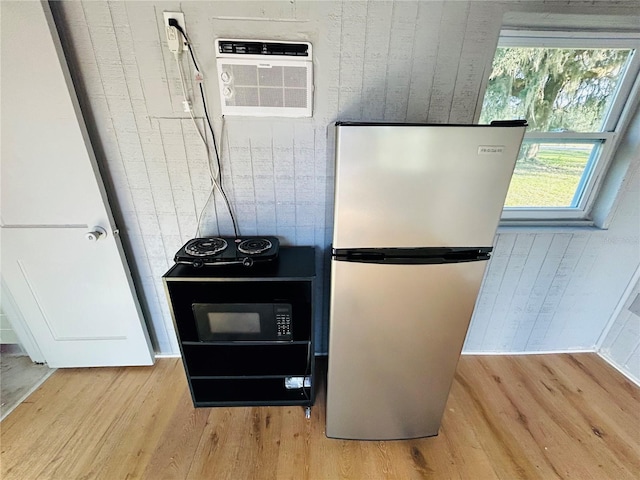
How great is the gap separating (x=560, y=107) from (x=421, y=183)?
1.22 m

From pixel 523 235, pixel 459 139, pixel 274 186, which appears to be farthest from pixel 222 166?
pixel 523 235

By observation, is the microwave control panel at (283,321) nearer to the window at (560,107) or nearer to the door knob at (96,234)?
the door knob at (96,234)

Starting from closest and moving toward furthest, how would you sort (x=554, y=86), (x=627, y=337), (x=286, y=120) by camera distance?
(x=286, y=120) < (x=554, y=86) < (x=627, y=337)

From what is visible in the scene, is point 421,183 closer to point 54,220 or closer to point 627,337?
point 54,220

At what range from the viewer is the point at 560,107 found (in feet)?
5.12

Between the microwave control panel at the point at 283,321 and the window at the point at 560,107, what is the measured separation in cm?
141

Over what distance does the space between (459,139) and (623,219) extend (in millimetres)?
1502

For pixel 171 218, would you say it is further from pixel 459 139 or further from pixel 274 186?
pixel 459 139

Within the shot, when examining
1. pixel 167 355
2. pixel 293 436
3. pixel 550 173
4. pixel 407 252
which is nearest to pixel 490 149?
pixel 407 252

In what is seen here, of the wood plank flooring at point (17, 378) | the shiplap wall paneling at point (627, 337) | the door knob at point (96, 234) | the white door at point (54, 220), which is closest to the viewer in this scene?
the white door at point (54, 220)

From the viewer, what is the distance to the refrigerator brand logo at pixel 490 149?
3.14 feet

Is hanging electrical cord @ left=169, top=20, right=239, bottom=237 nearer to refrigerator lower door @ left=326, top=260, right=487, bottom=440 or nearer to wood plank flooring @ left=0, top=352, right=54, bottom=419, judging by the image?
refrigerator lower door @ left=326, top=260, right=487, bottom=440

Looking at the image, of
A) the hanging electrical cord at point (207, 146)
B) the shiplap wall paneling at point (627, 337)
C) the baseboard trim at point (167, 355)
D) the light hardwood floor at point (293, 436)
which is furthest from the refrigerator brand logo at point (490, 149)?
the baseboard trim at point (167, 355)

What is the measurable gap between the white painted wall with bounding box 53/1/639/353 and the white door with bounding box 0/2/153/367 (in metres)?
0.10
